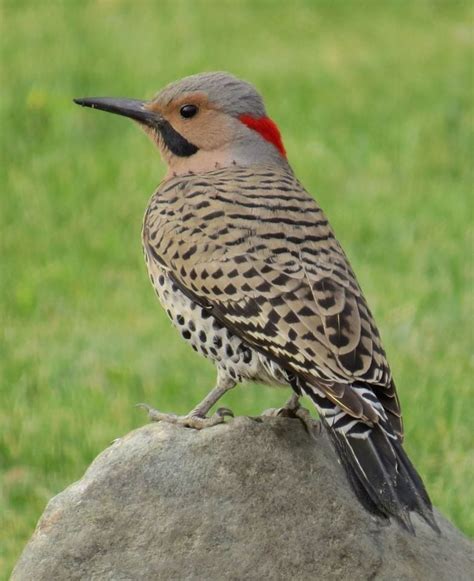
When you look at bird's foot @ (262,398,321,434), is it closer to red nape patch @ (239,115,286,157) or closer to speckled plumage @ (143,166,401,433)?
speckled plumage @ (143,166,401,433)

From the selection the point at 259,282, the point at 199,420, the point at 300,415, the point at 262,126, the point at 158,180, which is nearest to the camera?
the point at 259,282

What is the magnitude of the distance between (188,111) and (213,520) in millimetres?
1958

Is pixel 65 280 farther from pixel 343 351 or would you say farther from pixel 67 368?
pixel 343 351

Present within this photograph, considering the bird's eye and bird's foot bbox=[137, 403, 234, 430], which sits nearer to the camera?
bird's foot bbox=[137, 403, 234, 430]

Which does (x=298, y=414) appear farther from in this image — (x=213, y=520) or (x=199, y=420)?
(x=213, y=520)

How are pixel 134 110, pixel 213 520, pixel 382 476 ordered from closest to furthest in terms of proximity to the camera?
pixel 382 476, pixel 213 520, pixel 134 110

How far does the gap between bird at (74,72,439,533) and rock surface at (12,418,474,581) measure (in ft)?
0.95

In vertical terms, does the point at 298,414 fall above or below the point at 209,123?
below

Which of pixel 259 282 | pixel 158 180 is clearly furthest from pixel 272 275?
pixel 158 180

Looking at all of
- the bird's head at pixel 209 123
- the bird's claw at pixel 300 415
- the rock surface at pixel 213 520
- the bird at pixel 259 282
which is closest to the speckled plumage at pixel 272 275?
the bird at pixel 259 282

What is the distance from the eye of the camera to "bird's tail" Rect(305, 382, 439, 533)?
15.9ft

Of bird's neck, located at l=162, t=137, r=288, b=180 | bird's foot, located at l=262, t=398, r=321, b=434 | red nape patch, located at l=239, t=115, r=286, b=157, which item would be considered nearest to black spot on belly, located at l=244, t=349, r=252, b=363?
bird's foot, located at l=262, t=398, r=321, b=434

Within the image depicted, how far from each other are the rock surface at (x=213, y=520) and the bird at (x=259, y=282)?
0.29m

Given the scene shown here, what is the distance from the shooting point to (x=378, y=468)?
4871 millimetres
